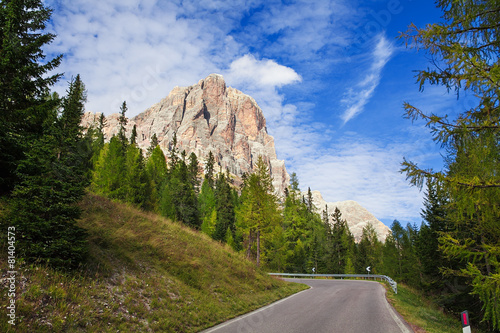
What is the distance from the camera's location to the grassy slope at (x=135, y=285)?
563 centimetres

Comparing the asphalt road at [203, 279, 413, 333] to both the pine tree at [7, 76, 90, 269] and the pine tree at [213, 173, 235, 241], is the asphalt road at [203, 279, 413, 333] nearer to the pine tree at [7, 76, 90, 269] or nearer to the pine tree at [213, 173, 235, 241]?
the pine tree at [7, 76, 90, 269]

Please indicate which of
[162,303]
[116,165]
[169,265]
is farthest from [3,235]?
[116,165]

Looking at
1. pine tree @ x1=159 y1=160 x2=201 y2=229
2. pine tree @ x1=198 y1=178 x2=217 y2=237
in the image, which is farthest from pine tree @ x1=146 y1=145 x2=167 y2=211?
pine tree @ x1=198 y1=178 x2=217 y2=237

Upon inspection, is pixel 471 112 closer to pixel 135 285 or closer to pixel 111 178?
pixel 135 285

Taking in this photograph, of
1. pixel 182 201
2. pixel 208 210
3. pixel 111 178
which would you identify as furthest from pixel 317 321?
pixel 208 210

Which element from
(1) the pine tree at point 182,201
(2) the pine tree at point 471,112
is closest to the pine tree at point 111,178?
(1) the pine tree at point 182,201

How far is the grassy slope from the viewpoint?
18.5ft

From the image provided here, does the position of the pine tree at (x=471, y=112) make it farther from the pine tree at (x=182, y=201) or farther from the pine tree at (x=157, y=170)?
the pine tree at (x=157, y=170)

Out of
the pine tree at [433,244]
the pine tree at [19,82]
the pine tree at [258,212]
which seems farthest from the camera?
the pine tree at [258,212]

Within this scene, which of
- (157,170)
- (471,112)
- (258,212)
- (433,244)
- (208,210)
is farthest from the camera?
(157,170)

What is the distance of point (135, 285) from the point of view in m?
8.25

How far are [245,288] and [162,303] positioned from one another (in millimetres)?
6659

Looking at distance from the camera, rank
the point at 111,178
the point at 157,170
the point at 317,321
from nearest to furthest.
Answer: the point at 317,321, the point at 111,178, the point at 157,170

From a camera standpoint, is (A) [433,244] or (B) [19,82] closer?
(B) [19,82]
